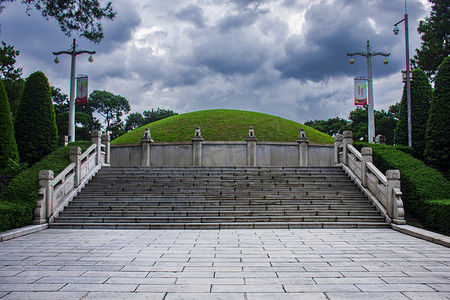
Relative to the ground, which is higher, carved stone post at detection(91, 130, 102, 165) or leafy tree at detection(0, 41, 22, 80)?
leafy tree at detection(0, 41, 22, 80)

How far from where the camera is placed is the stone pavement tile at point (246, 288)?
12.5 ft

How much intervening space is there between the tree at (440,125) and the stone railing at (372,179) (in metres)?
3.30

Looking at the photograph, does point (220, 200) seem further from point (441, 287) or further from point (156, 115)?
point (156, 115)

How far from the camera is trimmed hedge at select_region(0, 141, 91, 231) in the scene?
7977 mm

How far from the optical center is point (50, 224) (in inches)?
350

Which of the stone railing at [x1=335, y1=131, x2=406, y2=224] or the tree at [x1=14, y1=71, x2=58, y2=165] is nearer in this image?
the stone railing at [x1=335, y1=131, x2=406, y2=224]

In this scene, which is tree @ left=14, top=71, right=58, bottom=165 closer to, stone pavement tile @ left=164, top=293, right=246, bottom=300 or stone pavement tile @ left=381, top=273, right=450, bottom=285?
stone pavement tile @ left=164, top=293, right=246, bottom=300

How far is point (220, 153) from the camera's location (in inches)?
703

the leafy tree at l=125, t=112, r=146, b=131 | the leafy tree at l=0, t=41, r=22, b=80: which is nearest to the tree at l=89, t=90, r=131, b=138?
the leafy tree at l=125, t=112, r=146, b=131

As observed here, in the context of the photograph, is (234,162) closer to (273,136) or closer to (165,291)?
(273,136)

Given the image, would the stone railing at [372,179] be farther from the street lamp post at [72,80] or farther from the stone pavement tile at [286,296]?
the street lamp post at [72,80]

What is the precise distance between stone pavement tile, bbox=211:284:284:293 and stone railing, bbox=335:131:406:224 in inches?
249

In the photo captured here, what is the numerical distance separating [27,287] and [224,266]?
107 inches

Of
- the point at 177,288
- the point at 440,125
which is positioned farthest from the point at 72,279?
the point at 440,125
